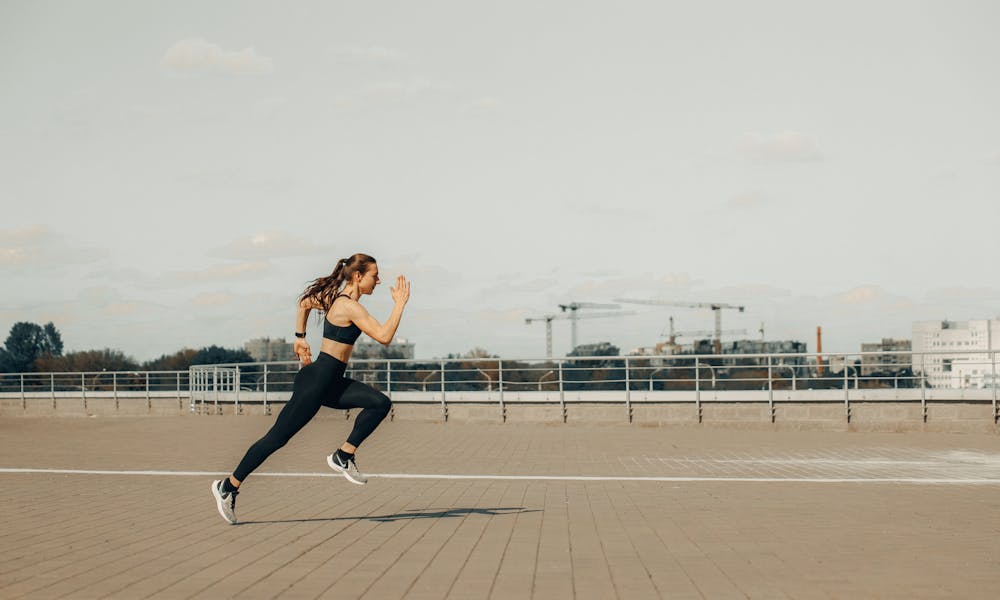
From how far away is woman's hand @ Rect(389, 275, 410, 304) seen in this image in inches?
297

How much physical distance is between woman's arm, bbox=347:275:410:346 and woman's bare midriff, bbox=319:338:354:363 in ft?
0.63

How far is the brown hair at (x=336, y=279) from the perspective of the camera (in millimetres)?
7871

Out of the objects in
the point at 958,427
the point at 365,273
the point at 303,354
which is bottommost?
the point at 958,427

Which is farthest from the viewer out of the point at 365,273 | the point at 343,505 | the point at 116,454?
the point at 116,454

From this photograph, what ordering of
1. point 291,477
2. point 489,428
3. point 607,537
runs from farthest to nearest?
point 489,428, point 291,477, point 607,537

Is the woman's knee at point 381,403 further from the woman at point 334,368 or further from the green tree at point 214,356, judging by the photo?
the green tree at point 214,356

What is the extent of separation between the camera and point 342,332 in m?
7.68

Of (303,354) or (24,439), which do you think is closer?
(303,354)

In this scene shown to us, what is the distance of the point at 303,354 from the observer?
8.32 metres

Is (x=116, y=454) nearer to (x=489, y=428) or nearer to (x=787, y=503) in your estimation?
(x=489, y=428)

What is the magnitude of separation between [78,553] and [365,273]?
8.92 ft

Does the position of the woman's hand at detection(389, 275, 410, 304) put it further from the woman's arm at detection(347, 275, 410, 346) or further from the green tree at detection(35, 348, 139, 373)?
the green tree at detection(35, 348, 139, 373)

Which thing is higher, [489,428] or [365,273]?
[365,273]

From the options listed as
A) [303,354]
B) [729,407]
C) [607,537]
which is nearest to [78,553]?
[303,354]
